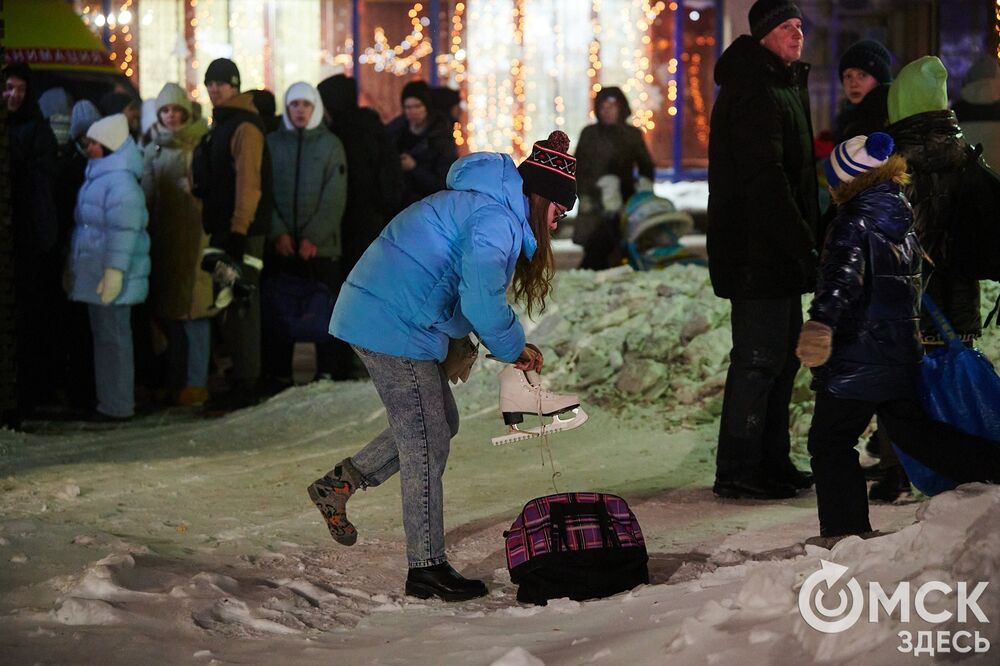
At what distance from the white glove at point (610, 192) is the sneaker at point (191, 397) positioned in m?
4.46

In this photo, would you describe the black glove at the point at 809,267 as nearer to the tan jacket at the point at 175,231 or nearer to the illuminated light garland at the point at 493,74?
the tan jacket at the point at 175,231

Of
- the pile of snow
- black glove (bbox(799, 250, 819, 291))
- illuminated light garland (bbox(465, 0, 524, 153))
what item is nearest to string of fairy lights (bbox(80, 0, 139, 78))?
illuminated light garland (bbox(465, 0, 524, 153))

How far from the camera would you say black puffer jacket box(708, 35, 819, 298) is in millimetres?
6727

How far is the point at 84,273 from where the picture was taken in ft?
31.7

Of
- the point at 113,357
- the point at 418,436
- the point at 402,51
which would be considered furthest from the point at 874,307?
the point at 402,51

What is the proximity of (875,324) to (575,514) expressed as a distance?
137 cm

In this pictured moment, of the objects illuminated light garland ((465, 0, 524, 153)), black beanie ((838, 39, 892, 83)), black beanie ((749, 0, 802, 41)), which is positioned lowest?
black beanie ((838, 39, 892, 83))

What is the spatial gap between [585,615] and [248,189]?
5584 mm

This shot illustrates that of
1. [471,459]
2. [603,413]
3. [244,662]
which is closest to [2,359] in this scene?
[471,459]

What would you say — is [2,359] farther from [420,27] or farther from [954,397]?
Result: [420,27]

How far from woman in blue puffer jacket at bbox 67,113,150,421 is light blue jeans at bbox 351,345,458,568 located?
4.71 metres

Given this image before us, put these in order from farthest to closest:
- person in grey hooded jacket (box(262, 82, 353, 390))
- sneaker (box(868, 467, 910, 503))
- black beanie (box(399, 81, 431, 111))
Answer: black beanie (box(399, 81, 431, 111))
person in grey hooded jacket (box(262, 82, 353, 390))
sneaker (box(868, 467, 910, 503))

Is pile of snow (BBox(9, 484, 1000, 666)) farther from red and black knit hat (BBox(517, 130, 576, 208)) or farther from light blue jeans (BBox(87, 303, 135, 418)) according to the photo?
light blue jeans (BBox(87, 303, 135, 418))

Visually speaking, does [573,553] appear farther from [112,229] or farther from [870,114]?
[112,229]
